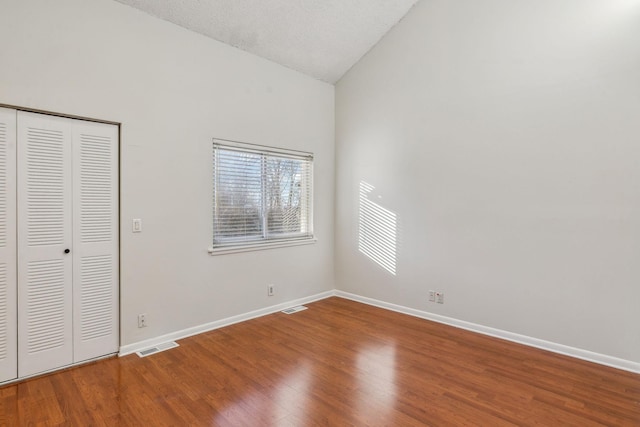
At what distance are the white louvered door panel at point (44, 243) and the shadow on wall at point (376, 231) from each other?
10.5 ft

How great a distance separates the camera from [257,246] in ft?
13.5

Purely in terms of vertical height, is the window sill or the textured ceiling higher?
the textured ceiling

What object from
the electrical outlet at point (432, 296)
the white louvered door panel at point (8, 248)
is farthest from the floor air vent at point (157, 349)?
the electrical outlet at point (432, 296)

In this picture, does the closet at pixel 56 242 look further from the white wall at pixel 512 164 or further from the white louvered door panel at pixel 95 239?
the white wall at pixel 512 164

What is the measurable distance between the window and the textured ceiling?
3.74 ft

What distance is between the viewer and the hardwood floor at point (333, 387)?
2182mm

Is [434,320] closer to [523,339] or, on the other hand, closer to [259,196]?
[523,339]

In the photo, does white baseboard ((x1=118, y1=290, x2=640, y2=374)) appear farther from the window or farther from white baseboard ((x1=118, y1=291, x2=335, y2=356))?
the window

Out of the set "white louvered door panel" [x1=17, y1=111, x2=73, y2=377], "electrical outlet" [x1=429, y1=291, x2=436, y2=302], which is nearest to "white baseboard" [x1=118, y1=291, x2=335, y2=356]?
"white louvered door panel" [x1=17, y1=111, x2=73, y2=377]

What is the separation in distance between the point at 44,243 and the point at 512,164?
4.15 meters

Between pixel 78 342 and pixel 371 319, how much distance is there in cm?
286

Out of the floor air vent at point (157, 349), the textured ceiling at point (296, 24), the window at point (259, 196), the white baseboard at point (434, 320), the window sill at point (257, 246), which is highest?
the textured ceiling at point (296, 24)

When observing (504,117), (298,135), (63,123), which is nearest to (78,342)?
(63,123)

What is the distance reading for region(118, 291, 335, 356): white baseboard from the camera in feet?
10.4
